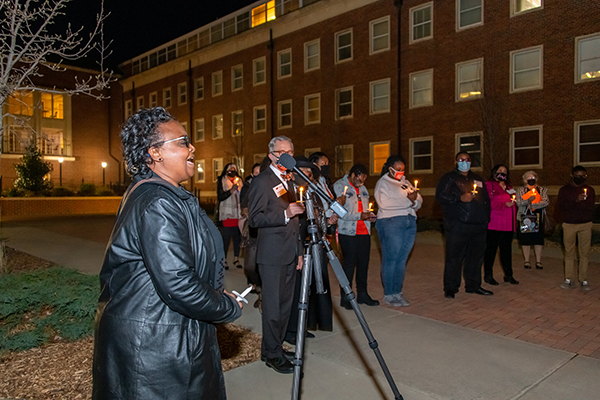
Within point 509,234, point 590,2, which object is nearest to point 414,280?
point 509,234

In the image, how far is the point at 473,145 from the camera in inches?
872

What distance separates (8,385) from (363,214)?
4.39 m

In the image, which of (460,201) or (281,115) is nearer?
(460,201)

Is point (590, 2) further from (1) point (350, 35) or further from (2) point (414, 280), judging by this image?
(2) point (414, 280)

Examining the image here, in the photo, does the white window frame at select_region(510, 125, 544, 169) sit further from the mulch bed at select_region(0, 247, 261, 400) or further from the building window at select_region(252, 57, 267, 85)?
the mulch bed at select_region(0, 247, 261, 400)

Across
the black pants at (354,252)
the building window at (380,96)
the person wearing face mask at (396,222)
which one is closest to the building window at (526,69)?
the building window at (380,96)

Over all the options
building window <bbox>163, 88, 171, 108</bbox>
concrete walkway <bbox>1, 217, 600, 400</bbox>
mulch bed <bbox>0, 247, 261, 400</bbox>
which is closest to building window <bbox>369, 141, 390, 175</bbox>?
concrete walkway <bbox>1, 217, 600, 400</bbox>

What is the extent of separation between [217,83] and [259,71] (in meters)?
4.95

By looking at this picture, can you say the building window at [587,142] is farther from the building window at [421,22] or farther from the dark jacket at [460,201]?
the dark jacket at [460,201]

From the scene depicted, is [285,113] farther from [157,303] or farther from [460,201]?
[157,303]

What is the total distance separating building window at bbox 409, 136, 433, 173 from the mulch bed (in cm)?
2001

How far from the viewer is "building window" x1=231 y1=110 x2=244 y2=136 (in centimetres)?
3372

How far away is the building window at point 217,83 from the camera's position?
3569cm

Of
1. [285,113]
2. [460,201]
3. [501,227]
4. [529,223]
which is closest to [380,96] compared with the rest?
[285,113]
